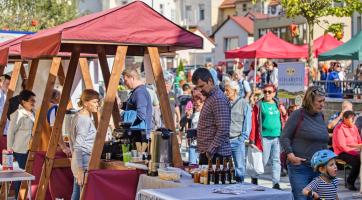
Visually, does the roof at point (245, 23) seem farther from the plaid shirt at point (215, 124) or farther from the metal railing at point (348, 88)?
the plaid shirt at point (215, 124)

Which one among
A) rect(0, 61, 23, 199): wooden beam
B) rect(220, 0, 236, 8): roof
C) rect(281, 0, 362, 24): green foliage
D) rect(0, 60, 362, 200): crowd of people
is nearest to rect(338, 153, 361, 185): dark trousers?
rect(0, 60, 362, 200): crowd of people

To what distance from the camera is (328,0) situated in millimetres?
24422

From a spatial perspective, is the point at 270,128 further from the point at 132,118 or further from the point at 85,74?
the point at 132,118

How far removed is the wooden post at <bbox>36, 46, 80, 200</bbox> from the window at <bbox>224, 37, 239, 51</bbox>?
221 feet

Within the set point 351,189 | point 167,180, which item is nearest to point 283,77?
point 351,189

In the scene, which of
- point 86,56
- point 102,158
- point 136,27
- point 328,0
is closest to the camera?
point 136,27

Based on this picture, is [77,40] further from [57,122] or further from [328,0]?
[328,0]

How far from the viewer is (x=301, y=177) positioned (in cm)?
785

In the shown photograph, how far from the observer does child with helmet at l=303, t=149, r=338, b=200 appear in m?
7.01

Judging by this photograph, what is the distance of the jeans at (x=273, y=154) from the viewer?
1223cm

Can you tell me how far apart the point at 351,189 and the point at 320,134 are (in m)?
5.19

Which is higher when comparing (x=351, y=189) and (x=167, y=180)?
(x=167, y=180)

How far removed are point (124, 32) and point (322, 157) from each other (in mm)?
2671

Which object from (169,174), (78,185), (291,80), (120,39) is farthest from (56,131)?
(291,80)
